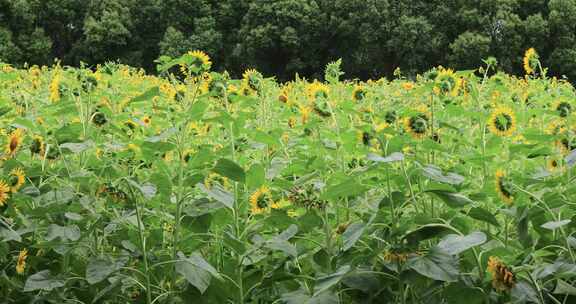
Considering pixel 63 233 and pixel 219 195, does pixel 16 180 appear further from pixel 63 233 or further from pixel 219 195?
pixel 219 195

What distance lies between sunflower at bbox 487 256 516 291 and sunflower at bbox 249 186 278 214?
57cm

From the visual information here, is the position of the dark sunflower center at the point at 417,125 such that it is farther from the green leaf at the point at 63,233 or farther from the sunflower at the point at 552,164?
the green leaf at the point at 63,233

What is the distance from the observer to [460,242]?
1171mm

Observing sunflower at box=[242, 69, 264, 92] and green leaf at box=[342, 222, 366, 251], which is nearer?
green leaf at box=[342, 222, 366, 251]

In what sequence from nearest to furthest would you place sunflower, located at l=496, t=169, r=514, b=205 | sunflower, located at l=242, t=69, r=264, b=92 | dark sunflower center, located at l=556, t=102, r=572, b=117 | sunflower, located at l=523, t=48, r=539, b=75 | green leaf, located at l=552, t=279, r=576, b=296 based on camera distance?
green leaf, located at l=552, t=279, r=576, b=296, sunflower, located at l=496, t=169, r=514, b=205, dark sunflower center, located at l=556, t=102, r=572, b=117, sunflower, located at l=242, t=69, r=264, b=92, sunflower, located at l=523, t=48, r=539, b=75

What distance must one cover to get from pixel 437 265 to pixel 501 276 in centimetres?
11

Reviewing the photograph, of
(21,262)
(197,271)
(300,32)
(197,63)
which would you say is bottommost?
(300,32)

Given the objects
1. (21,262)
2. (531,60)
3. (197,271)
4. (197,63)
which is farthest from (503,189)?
(531,60)

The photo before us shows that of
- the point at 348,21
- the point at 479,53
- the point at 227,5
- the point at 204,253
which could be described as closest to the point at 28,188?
the point at 204,253

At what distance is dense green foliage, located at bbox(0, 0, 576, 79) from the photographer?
19.7m

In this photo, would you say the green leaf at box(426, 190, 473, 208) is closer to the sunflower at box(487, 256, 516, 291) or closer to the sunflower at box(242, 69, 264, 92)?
the sunflower at box(487, 256, 516, 291)

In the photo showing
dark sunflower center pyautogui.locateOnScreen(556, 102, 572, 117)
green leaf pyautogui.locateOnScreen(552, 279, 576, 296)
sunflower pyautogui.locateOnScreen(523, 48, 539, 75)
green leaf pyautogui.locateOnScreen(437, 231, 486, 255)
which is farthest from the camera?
sunflower pyautogui.locateOnScreen(523, 48, 539, 75)

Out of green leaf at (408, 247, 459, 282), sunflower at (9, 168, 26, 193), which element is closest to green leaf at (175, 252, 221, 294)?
green leaf at (408, 247, 459, 282)

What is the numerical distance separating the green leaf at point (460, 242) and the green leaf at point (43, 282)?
0.82 metres
